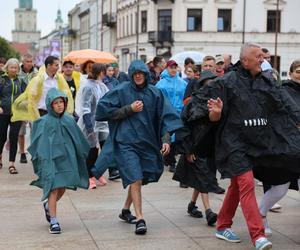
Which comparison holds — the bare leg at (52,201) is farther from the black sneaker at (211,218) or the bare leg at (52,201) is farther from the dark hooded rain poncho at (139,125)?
the black sneaker at (211,218)

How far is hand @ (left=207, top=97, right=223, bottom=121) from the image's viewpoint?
5.98m

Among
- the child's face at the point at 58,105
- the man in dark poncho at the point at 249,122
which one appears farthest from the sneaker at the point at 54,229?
the man in dark poncho at the point at 249,122

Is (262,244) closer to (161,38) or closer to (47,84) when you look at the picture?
(47,84)

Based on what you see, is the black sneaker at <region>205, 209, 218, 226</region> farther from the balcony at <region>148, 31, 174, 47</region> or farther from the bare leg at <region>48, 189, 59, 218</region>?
the balcony at <region>148, 31, 174, 47</region>

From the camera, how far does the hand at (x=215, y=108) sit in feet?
19.6

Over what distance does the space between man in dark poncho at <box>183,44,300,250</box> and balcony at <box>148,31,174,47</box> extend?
162ft

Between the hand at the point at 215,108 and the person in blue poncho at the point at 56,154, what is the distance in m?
1.74

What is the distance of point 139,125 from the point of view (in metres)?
6.98

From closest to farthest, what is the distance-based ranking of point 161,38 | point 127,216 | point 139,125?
1. point 139,125
2. point 127,216
3. point 161,38

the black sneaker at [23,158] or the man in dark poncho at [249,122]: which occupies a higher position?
the man in dark poncho at [249,122]

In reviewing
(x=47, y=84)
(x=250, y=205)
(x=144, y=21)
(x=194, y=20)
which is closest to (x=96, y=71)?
(x=47, y=84)

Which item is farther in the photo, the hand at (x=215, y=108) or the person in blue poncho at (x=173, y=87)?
the person in blue poncho at (x=173, y=87)

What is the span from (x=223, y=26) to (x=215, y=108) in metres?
50.3

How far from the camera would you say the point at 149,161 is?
7.01 metres
